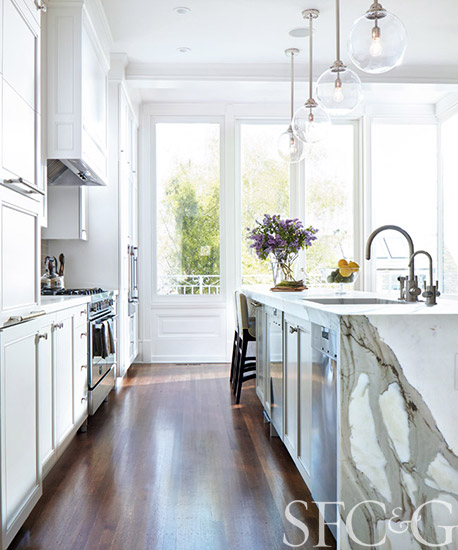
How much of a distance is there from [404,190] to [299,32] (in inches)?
106

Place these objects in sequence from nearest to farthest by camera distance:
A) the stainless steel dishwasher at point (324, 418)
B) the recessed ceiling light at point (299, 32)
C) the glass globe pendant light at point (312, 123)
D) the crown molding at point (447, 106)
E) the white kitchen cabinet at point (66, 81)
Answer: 1. the stainless steel dishwasher at point (324, 418)
2. the glass globe pendant light at point (312, 123)
3. the white kitchen cabinet at point (66, 81)
4. the recessed ceiling light at point (299, 32)
5. the crown molding at point (447, 106)

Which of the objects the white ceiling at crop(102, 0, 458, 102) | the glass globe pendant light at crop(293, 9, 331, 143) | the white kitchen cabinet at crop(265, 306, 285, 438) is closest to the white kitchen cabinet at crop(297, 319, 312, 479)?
the white kitchen cabinet at crop(265, 306, 285, 438)

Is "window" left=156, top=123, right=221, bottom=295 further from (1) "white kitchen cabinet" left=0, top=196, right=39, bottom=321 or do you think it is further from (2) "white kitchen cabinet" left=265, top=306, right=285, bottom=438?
(1) "white kitchen cabinet" left=0, top=196, right=39, bottom=321

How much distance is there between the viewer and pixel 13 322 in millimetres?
1966

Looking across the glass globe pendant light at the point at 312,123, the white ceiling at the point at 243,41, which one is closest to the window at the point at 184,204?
the white ceiling at the point at 243,41

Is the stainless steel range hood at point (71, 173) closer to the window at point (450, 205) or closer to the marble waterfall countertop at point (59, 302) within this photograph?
the marble waterfall countertop at point (59, 302)

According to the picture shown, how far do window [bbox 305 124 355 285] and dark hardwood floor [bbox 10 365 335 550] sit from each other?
2710 millimetres

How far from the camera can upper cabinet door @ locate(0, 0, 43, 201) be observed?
1992 millimetres

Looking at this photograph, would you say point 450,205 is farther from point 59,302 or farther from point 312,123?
point 59,302

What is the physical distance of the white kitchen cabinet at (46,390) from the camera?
7.76 feet

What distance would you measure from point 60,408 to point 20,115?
1.51m

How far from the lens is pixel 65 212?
429 centimetres

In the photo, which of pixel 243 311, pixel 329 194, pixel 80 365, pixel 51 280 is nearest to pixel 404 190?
pixel 329 194

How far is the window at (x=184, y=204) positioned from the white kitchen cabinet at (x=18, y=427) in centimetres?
398
